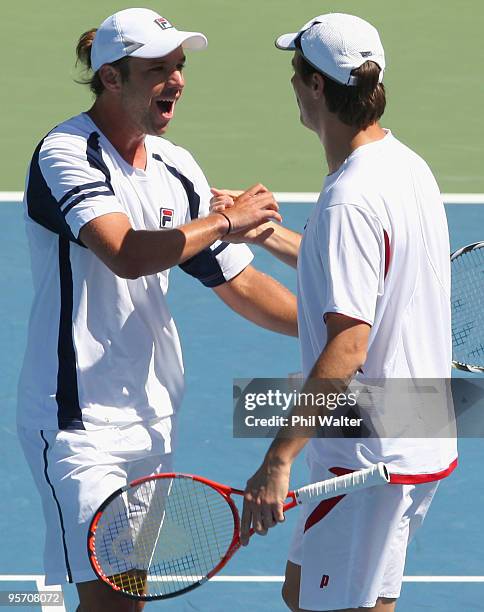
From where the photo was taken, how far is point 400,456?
15.3 feet

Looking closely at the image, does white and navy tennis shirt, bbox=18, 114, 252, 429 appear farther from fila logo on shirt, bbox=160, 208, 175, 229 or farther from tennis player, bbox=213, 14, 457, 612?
tennis player, bbox=213, 14, 457, 612

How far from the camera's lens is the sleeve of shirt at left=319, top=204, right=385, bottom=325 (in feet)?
14.4

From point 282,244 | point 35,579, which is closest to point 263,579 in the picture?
point 35,579

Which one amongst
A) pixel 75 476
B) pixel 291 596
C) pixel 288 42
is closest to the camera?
pixel 288 42

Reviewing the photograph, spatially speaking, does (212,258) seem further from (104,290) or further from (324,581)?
(324,581)

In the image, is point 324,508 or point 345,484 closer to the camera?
point 345,484

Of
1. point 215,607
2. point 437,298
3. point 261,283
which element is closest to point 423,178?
point 437,298

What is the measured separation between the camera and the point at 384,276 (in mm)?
4523

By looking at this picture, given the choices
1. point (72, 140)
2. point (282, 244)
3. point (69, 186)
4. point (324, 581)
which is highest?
point (72, 140)

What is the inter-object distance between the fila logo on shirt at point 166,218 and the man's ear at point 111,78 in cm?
51

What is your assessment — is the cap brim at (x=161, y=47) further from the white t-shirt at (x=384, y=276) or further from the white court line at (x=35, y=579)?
the white court line at (x=35, y=579)

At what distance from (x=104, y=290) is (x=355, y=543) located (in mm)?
1358

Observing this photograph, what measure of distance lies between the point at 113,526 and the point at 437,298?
4.98ft

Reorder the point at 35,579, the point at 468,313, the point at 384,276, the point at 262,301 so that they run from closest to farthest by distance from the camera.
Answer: the point at 384,276
the point at 262,301
the point at 468,313
the point at 35,579
